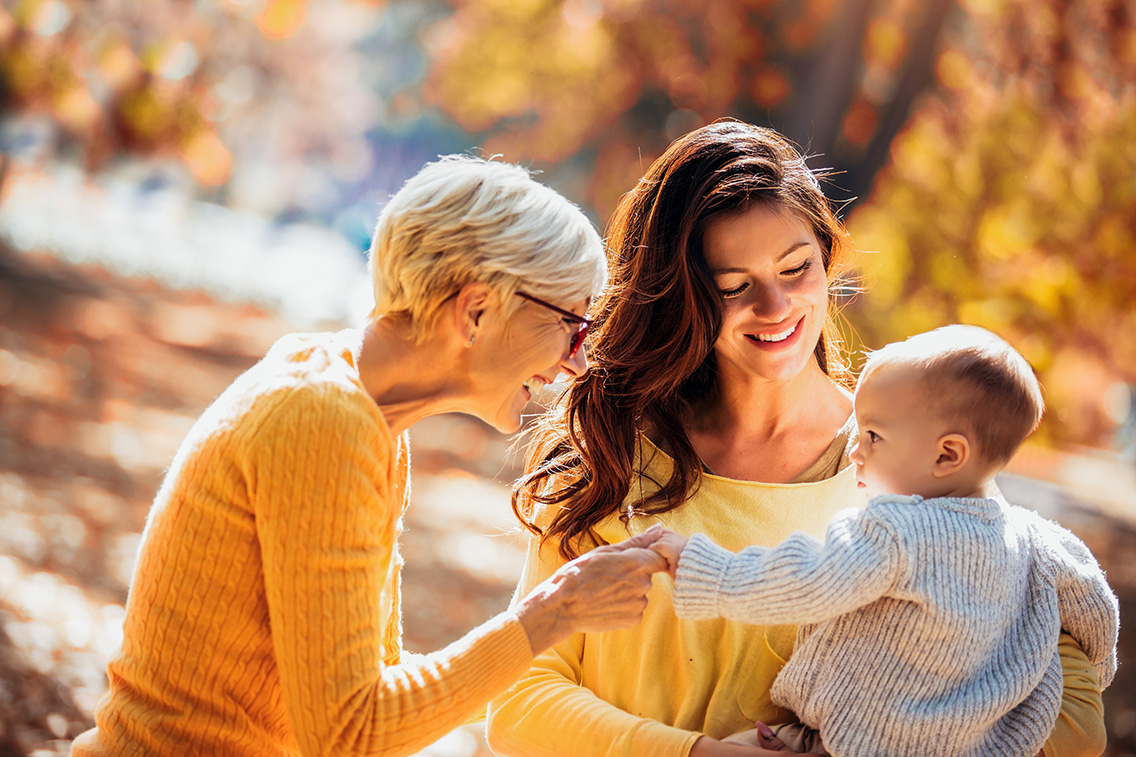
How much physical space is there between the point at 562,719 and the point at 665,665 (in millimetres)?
295

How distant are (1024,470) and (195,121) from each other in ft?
59.0

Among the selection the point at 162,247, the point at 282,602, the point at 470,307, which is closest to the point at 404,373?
the point at 470,307

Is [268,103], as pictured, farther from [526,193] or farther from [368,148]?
[526,193]

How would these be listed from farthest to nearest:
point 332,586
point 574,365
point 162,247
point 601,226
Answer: point 162,247
point 601,226
point 574,365
point 332,586

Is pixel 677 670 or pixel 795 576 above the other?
pixel 795 576

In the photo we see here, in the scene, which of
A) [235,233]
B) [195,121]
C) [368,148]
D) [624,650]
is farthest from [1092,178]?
[368,148]

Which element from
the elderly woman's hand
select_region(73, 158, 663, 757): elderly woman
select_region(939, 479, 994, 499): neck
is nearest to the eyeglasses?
select_region(73, 158, 663, 757): elderly woman

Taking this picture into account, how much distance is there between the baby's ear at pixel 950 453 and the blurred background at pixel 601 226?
1063mm

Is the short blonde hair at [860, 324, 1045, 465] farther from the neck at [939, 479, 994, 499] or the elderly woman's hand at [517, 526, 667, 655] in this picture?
the elderly woman's hand at [517, 526, 667, 655]

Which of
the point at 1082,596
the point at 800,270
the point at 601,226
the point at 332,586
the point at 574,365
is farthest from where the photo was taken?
the point at 601,226

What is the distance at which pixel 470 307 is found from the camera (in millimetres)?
2160

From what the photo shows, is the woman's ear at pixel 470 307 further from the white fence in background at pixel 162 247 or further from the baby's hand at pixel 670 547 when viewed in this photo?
the white fence in background at pixel 162 247

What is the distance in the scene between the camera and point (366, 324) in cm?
225

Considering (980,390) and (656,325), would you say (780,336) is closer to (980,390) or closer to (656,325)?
(656,325)
